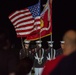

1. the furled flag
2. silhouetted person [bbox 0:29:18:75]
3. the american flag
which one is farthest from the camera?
the furled flag

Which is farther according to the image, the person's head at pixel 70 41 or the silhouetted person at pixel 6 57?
the silhouetted person at pixel 6 57

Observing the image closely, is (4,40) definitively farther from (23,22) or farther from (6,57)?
(23,22)

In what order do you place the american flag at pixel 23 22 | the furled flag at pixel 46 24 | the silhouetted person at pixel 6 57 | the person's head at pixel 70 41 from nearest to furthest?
the person's head at pixel 70 41
the silhouetted person at pixel 6 57
the american flag at pixel 23 22
the furled flag at pixel 46 24

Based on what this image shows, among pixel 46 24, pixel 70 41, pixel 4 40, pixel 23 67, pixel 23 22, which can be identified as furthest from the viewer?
pixel 46 24

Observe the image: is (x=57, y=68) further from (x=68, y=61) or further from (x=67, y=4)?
(x=67, y=4)

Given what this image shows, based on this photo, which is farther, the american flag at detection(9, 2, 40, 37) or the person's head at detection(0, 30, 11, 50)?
the american flag at detection(9, 2, 40, 37)

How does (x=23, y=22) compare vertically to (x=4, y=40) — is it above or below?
below

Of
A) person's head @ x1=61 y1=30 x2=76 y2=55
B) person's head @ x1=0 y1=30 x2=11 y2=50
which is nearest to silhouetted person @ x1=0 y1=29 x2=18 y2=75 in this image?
person's head @ x1=0 y1=30 x2=11 y2=50

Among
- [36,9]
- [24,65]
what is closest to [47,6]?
[36,9]

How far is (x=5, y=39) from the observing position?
4.80 m

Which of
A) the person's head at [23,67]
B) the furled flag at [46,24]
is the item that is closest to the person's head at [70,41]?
the person's head at [23,67]

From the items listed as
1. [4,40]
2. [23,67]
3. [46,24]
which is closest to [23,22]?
[46,24]

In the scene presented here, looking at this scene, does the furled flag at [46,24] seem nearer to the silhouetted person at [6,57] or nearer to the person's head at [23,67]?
the person's head at [23,67]

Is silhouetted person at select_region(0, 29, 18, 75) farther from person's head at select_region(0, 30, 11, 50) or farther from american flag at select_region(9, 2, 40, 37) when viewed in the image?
american flag at select_region(9, 2, 40, 37)
